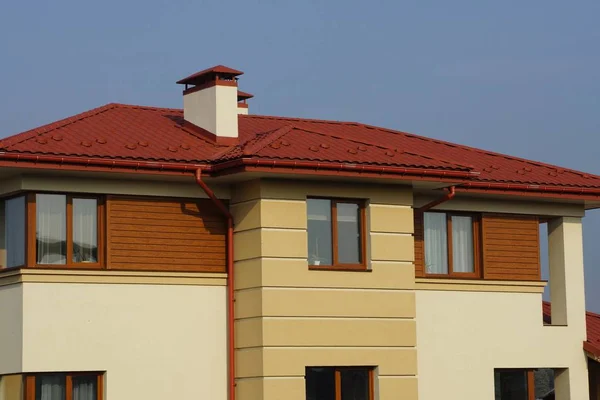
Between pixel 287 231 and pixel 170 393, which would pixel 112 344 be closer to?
pixel 170 393

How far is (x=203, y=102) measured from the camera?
85.3 feet

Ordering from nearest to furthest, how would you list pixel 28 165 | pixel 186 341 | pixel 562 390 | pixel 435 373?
pixel 28 165, pixel 186 341, pixel 435 373, pixel 562 390

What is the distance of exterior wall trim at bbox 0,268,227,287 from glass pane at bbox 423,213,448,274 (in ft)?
14.7

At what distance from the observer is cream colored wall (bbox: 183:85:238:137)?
25.5 metres

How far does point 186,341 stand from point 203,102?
486 centimetres

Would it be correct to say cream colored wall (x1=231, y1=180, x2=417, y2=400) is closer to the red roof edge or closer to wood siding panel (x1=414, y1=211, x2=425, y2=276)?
wood siding panel (x1=414, y1=211, x2=425, y2=276)

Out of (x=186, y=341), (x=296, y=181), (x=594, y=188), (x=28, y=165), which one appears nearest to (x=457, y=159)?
(x=594, y=188)

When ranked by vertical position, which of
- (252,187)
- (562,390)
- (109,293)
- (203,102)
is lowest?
(562,390)

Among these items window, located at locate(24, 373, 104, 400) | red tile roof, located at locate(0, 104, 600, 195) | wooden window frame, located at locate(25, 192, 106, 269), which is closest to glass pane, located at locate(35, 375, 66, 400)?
window, located at locate(24, 373, 104, 400)

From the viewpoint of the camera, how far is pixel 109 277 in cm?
2316

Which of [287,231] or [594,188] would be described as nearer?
[287,231]

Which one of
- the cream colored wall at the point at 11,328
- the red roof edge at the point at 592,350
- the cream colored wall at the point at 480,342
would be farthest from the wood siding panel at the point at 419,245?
the cream colored wall at the point at 11,328

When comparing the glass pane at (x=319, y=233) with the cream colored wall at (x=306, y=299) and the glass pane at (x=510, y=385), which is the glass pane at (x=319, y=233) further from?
the glass pane at (x=510, y=385)

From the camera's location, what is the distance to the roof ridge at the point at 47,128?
2274cm
